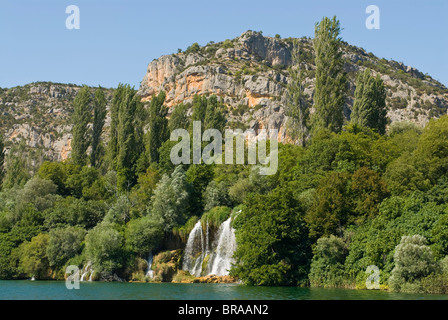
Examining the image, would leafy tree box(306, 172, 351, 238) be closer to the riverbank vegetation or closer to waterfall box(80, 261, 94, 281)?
the riverbank vegetation

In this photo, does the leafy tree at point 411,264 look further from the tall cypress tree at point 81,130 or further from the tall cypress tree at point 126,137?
the tall cypress tree at point 81,130

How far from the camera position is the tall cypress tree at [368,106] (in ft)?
235

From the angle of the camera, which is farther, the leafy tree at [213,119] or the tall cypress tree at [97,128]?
the tall cypress tree at [97,128]

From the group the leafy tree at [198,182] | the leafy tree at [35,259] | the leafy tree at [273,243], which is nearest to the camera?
the leafy tree at [273,243]

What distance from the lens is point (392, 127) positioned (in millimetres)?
75812

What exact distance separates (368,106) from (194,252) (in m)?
34.3

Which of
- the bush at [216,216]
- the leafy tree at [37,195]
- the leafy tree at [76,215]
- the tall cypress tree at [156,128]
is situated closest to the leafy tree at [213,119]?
the tall cypress tree at [156,128]

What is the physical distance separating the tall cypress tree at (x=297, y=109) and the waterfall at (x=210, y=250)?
69.6 ft

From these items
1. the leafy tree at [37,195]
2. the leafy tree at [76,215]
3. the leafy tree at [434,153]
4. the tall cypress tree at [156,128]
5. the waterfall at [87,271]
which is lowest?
the waterfall at [87,271]

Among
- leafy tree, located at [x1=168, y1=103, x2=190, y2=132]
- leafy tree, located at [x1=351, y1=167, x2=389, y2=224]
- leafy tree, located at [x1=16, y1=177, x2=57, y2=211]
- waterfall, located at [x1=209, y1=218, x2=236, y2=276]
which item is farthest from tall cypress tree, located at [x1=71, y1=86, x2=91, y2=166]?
leafy tree, located at [x1=351, y1=167, x2=389, y2=224]

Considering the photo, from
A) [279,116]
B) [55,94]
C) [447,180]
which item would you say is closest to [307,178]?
[447,180]

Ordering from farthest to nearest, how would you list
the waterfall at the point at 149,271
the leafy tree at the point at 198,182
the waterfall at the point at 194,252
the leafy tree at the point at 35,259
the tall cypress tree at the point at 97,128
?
the tall cypress tree at the point at 97,128 → the leafy tree at the point at 198,182 → the leafy tree at the point at 35,259 → the waterfall at the point at 149,271 → the waterfall at the point at 194,252

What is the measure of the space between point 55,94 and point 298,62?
130082mm

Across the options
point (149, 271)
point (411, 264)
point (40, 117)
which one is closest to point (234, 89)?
point (40, 117)
